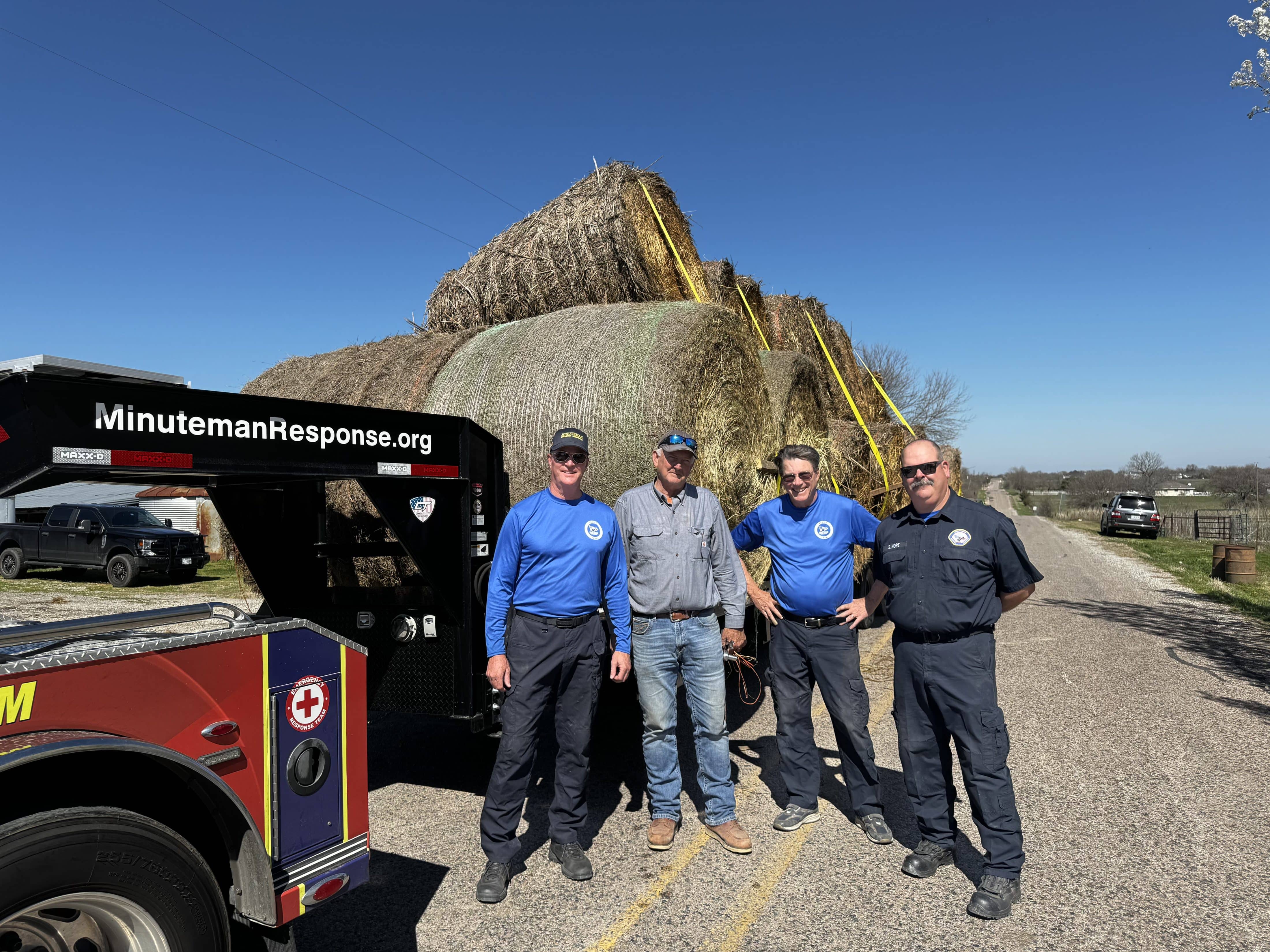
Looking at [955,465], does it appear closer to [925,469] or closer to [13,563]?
[925,469]

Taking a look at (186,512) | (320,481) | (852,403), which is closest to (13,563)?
(186,512)

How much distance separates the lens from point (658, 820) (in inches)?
162

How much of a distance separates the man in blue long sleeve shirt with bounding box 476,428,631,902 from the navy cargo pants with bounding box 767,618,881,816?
94 cm

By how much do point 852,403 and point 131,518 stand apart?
1516cm

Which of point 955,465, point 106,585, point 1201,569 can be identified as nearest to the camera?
point 955,465

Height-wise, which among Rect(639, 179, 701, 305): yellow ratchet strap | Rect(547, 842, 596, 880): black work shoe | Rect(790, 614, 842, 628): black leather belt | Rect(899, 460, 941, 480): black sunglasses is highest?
Rect(639, 179, 701, 305): yellow ratchet strap

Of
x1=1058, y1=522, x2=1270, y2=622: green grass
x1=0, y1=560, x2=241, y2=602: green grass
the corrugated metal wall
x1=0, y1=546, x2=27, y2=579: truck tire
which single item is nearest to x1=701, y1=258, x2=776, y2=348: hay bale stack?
x1=1058, y1=522, x2=1270, y2=622: green grass

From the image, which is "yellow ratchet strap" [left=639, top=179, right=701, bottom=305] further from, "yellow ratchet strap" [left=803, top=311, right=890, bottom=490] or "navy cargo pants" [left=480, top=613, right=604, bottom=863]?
"navy cargo pants" [left=480, top=613, right=604, bottom=863]

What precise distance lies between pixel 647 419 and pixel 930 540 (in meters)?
1.85

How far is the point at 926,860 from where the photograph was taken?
3.77 meters

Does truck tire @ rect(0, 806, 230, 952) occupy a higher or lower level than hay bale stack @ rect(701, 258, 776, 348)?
lower

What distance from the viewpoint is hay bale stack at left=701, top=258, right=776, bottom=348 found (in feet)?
27.7

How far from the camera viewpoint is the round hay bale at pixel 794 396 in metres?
7.06

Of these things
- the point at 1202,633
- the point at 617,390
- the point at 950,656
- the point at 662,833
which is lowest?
the point at 1202,633
